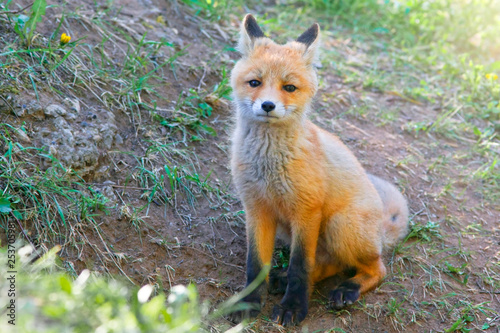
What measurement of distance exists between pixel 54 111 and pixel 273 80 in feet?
6.75

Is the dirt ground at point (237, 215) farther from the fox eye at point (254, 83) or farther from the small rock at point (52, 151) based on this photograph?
the fox eye at point (254, 83)

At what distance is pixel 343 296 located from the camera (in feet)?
13.1

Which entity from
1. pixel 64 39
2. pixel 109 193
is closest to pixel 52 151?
pixel 109 193

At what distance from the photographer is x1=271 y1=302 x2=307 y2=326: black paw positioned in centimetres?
378

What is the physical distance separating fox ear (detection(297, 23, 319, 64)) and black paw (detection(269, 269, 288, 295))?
1934 millimetres

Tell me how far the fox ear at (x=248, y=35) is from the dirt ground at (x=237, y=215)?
4.46 feet

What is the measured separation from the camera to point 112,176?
453cm

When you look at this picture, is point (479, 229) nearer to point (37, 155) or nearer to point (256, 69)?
point (256, 69)

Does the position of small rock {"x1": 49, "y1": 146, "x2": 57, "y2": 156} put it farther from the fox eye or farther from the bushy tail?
the bushy tail

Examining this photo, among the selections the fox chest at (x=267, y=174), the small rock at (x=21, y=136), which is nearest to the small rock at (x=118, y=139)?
the small rock at (x=21, y=136)

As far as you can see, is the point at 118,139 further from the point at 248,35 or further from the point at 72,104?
the point at 248,35

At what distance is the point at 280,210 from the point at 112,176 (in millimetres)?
1690

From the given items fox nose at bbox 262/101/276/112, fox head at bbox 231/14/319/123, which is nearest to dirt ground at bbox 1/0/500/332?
fox head at bbox 231/14/319/123

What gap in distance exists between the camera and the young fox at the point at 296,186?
382 centimetres
